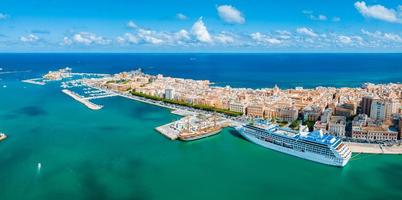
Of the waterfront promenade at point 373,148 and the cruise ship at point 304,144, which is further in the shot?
the waterfront promenade at point 373,148

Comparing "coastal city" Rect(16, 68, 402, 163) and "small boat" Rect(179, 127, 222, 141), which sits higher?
"coastal city" Rect(16, 68, 402, 163)

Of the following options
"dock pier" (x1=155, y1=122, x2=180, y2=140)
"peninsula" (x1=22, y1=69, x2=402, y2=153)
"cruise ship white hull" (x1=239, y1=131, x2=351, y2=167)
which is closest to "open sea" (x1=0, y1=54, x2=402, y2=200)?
"cruise ship white hull" (x1=239, y1=131, x2=351, y2=167)

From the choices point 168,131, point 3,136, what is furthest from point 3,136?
point 168,131

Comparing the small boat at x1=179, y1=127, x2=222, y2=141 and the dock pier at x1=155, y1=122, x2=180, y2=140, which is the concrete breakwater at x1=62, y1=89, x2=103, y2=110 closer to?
the dock pier at x1=155, y1=122, x2=180, y2=140

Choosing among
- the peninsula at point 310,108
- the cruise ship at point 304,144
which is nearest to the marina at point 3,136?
the peninsula at point 310,108

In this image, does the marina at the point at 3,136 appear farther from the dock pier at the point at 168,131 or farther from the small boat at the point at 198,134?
the small boat at the point at 198,134

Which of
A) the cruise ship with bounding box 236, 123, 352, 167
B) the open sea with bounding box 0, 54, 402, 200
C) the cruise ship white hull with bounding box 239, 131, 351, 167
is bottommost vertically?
the open sea with bounding box 0, 54, 402, 200
